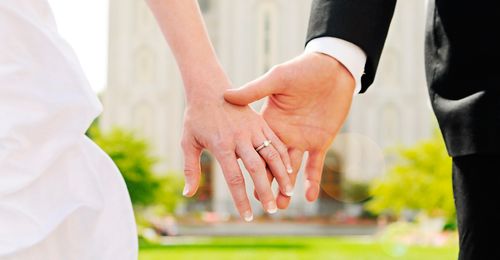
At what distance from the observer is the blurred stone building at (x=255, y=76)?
37406 millimetres

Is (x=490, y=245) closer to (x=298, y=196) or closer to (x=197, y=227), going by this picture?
(x=197, y=227)

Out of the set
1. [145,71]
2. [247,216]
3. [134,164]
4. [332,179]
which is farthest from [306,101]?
[145,71]

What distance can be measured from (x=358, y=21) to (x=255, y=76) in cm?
3578

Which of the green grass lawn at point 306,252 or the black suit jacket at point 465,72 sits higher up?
the black suit jacket at point 465,72

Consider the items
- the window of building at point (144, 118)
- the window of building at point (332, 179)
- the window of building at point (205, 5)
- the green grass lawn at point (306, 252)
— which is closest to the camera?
the green grass lawn at point (306, 252)

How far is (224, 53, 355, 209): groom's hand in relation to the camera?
71.1 inches

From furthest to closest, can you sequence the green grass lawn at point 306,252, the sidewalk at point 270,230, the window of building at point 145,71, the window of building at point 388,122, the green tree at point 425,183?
the window of building at point 145,71, the window of building at point 388,122, the sidewalk at point 270,230, the green tree at point 425,183, the green grass lawn at point 306,252

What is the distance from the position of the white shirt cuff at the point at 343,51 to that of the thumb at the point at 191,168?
375 millimetres

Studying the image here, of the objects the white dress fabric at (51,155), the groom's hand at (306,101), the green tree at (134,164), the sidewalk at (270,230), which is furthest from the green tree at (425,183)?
the white dress fabric at (51,155)

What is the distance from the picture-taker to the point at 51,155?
152 cm

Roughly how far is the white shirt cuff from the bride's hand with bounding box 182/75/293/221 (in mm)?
237

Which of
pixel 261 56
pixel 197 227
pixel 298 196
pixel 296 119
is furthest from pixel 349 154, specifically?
pixel 296 119

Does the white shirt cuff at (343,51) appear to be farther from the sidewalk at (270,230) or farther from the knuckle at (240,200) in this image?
the sidewalk at (270,230)

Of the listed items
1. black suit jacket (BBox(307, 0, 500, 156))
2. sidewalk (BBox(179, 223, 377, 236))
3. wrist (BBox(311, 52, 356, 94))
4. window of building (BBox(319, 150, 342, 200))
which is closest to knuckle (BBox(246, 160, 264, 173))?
wrist (BBox(311, 52, 356, 94))
